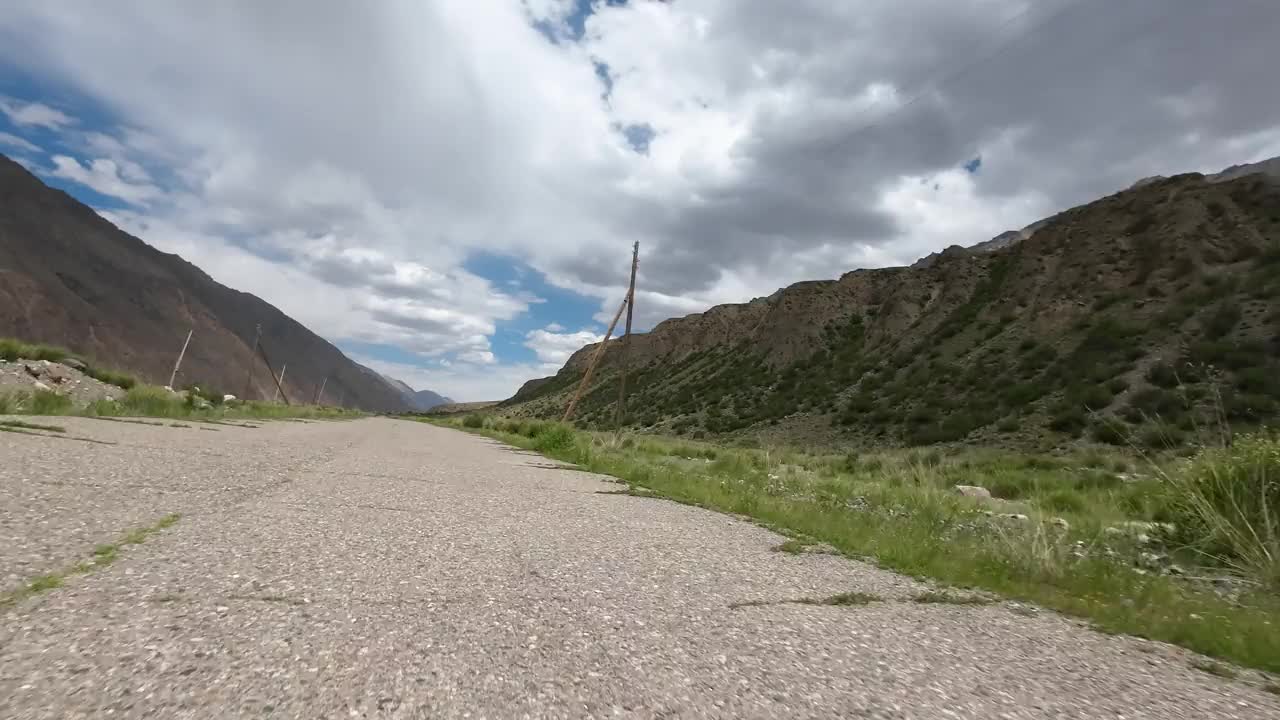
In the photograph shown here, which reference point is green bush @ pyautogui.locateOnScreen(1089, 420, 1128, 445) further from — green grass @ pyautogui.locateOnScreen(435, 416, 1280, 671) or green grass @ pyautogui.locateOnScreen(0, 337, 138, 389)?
green grass @ pyautogui.locateOnScreen(0, 337, 138, 389)

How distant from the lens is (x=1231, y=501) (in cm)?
520

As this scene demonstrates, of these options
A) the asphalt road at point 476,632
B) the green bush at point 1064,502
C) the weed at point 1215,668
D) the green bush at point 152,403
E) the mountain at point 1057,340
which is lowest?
the weed at point 1215,668

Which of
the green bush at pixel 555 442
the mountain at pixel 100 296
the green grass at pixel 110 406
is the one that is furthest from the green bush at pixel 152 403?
the mountain at pixel 100 296

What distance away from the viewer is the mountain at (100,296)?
87.4 m

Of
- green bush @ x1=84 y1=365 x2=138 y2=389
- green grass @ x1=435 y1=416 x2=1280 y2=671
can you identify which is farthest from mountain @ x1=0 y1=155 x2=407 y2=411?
green grass @ x1=435 y1=416 x2=1280 y2=671

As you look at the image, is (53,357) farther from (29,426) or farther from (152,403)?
(29,426)

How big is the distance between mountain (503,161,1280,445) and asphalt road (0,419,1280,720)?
11650 millimetres

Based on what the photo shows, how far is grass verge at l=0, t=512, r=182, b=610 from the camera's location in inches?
84.6

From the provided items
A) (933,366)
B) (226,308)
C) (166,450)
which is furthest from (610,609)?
(226,308)

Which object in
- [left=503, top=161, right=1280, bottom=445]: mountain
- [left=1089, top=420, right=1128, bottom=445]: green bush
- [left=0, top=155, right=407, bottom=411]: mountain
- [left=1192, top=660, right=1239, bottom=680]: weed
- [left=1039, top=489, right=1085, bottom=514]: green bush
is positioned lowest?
[left=1192, top=660, right=1239, bottom=680]: weed

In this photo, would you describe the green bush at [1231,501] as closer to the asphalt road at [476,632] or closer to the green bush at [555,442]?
the asphalt road at [476,632]

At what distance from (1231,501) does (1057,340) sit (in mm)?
30082

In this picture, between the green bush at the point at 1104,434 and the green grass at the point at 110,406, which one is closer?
the green grass at the point at 110,406

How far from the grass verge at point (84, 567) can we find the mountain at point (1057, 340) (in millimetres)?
14395
